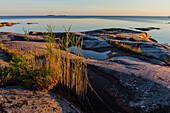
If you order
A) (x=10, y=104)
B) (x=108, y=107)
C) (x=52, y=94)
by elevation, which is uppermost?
(x=10, y=104)

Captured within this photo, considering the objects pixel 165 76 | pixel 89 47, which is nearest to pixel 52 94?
pixel 165 76

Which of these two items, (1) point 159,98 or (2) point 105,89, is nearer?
(1) point 159,98

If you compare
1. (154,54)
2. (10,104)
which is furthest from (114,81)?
(154,54)

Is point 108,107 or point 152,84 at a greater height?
point 152,84

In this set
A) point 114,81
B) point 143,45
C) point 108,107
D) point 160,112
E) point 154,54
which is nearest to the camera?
point 160,112

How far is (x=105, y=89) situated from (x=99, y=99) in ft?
1.86

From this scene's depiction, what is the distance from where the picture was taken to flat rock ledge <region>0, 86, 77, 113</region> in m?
2.69

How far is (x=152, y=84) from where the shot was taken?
429 cm

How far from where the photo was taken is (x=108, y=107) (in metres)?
3.48

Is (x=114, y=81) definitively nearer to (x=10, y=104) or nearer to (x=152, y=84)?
(x=152, y=84)

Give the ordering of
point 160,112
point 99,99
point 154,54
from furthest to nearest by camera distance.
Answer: point 154,54, point 99,99, point 160,112

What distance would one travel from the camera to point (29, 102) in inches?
116

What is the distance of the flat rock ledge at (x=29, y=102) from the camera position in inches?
106

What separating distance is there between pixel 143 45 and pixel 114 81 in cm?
855
